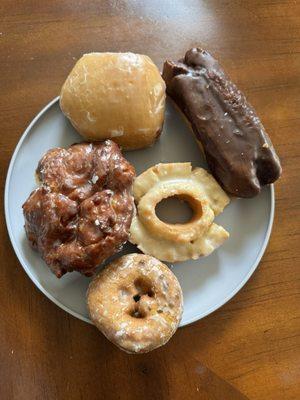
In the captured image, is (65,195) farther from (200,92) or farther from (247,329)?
(247,329)

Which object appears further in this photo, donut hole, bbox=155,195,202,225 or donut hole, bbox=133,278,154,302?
donut hole, bbox=155,195,202,225

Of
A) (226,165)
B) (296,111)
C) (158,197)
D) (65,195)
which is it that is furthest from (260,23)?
(65,195)

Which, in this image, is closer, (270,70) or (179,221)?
(179,221)

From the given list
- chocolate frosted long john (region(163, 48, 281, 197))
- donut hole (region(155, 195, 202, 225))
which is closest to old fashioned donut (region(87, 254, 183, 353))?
donut hole (region(155, 195, 202, 225))

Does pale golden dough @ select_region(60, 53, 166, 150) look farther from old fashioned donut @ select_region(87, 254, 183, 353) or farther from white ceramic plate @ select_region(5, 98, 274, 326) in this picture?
old fashioned donut @ select_region(87, 254, 183, 353)

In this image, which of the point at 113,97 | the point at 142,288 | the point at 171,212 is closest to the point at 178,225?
the point at 171,212

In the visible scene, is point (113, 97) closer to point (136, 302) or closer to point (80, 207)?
point (80, 207)

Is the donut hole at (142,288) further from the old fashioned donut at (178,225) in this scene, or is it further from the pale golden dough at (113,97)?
the pale golden dough at (113,97)
